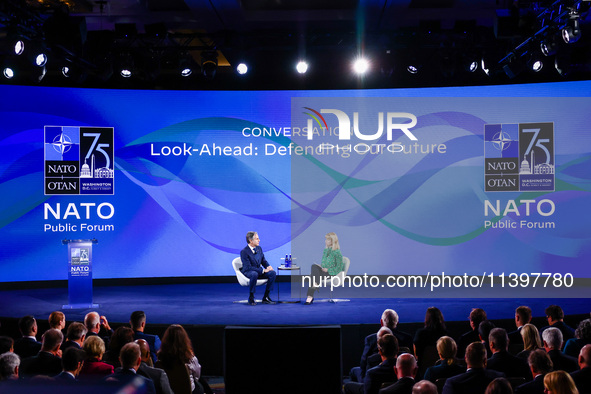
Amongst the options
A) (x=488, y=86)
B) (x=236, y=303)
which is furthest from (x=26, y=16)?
(x=488, y=86)

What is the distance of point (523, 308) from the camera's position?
520 centimetres

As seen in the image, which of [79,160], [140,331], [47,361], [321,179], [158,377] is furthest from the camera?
[321,179]

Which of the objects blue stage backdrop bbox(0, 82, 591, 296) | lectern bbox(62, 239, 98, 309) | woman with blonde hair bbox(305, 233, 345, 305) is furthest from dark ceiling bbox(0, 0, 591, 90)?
woman with blonde hair bbox(305, 233, 345, 305)

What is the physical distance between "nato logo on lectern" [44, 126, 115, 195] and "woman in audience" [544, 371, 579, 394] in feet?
28.4

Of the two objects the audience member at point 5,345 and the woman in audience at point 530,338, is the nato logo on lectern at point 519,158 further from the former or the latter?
the audience member at point 5,345

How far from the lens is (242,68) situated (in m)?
9.20

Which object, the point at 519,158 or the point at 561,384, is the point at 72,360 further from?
the point at 519,158

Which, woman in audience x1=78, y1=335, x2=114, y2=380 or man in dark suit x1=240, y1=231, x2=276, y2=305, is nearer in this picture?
woman in audience x1=78, y1=335, x2=114, y2=380

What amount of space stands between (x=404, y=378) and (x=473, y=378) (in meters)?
0.44

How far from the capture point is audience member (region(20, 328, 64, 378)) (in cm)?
405

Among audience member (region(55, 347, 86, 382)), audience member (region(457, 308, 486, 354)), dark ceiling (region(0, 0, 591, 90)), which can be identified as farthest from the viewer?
dark ceiling (region(0, 0, 591, 90))

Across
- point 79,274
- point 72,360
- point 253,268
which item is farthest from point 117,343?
point 253,268

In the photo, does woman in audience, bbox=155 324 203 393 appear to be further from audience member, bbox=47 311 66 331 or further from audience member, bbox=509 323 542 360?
audience member, bbox=509 323 542 360

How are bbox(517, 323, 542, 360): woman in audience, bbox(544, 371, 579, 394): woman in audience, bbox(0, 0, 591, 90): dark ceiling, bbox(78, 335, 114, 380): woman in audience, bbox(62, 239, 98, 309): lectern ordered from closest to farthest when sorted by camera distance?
1. bbox(544, 371, 579, 394): woman in audience
2. bbox(78, 335, 114, 380): woman in audience
3. bbox(517, 323, 542, 360): woman in audience
4. bbox(62, 239, 98, 309): lectern
5. bbox(0, 0, 591, 90): dark ceiling
